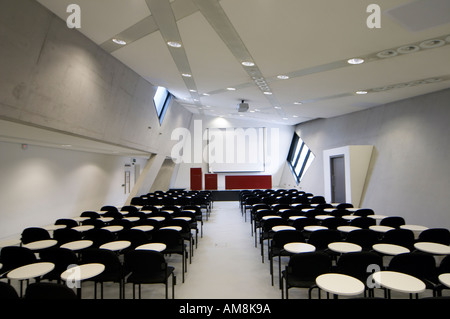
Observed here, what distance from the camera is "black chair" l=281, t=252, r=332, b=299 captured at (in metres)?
3.21

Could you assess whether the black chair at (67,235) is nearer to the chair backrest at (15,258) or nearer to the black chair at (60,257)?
the chair backrest at (15,258)

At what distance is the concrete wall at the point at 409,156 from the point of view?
22.9ft

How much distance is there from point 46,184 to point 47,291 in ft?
26.5

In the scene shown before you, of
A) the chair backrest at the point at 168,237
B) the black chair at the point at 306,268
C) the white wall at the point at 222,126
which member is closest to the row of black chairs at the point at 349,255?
the black chair at the point at 306,268

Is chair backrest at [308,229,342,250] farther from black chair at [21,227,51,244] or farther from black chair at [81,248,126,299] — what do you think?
black chair at [21,227,51,244]

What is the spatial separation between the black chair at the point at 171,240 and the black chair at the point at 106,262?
47.9 inches

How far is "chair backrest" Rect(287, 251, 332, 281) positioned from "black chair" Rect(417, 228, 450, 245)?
244 centimetres

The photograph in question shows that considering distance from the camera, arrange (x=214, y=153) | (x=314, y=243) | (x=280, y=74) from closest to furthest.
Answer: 1. (x=314, y=243)
2. (x=280, y=74)
3. (x=214, y=153)

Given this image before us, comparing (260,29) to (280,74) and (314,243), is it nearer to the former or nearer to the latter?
(280,74)

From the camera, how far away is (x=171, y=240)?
4938 millimetres

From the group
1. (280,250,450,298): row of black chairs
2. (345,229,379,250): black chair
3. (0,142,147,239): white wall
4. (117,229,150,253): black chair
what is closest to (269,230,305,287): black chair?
(345,229,379,250): black chair
